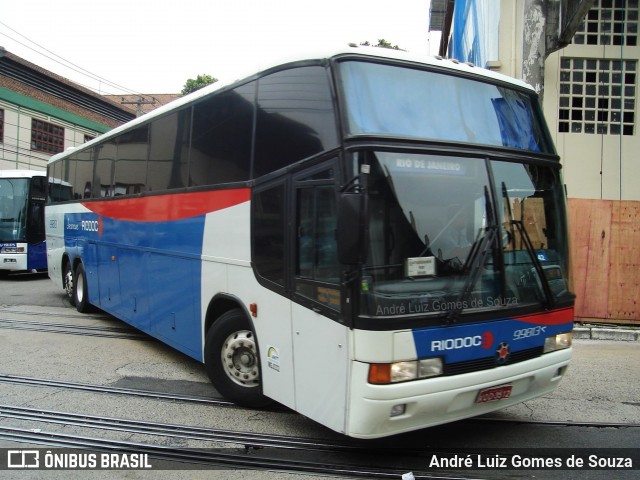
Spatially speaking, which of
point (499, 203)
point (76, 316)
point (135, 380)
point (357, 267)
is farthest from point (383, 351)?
point (76, 316)

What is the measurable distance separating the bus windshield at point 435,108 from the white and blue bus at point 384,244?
0.04ft

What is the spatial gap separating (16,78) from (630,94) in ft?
89.3

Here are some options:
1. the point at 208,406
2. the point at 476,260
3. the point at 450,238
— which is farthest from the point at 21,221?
the point at 476,260

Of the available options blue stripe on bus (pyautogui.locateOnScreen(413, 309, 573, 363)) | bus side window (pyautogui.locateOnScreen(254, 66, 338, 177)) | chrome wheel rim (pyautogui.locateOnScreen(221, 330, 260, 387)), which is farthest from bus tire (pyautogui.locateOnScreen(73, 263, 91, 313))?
blue stripe on bus (pyautogui.locateOnScreen(413, 309, 573, 363))

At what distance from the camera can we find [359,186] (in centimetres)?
355

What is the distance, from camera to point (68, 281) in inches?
444

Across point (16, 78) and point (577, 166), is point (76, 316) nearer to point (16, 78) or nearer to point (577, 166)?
point (577, 166)

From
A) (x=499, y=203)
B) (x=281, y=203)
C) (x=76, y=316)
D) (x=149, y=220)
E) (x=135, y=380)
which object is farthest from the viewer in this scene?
(x=76, y=316)

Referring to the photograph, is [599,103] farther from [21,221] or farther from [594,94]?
[21,221]

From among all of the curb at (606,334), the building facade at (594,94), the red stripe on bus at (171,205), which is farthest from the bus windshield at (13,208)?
the curb at (606,334)

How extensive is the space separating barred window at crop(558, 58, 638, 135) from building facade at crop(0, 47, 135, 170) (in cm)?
2397

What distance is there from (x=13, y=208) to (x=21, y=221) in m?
0.48

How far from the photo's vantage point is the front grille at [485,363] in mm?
3803

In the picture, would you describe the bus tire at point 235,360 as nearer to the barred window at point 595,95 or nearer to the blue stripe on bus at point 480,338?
the blue stripe on bus at point 480,338
